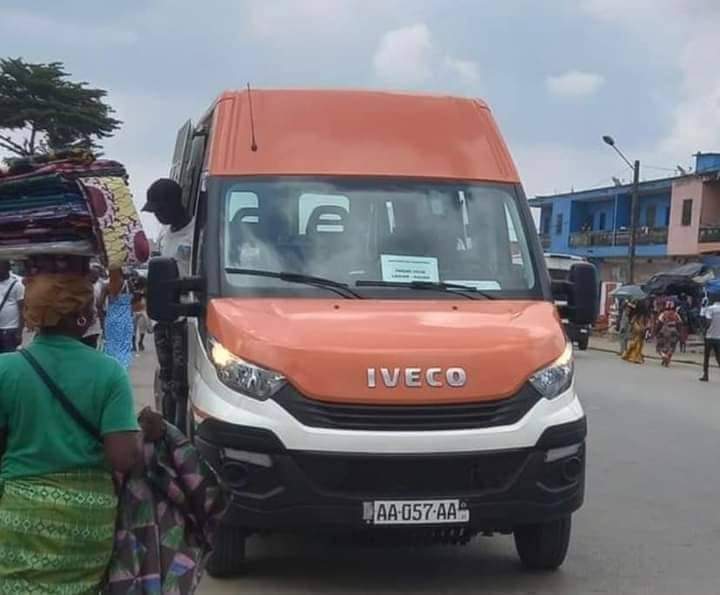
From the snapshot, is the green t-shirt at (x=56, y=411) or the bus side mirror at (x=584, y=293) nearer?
the green t-shirt at (x=56, y=411)

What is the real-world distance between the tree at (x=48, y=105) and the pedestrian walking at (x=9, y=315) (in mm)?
16402

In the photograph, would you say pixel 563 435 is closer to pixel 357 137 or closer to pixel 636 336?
pixel 357 137

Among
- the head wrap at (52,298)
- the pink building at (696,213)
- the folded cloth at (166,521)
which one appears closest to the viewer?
the head wrap at (52,298)

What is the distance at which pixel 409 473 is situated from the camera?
5.62 metres

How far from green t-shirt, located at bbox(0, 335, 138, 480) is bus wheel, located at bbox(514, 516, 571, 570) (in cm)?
333

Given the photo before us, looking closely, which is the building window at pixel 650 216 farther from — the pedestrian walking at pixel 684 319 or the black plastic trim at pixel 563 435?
the black plastic trim at pixel 563 435

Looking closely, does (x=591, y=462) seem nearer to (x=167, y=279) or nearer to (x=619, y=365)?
(x=167, y=279)

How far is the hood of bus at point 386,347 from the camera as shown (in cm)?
559

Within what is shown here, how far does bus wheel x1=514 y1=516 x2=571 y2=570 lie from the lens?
6.36 meters

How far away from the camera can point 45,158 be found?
4.09 metres

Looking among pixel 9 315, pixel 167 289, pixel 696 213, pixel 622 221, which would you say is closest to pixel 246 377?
pixel 167 289

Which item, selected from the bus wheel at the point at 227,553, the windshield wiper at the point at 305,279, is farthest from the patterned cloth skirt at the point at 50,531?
the windshield wiper at the point at 305,279

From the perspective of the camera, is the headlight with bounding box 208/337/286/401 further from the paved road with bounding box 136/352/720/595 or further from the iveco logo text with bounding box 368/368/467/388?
the paved road with bounding box 136/352/720/595

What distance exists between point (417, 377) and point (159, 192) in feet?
8.64
